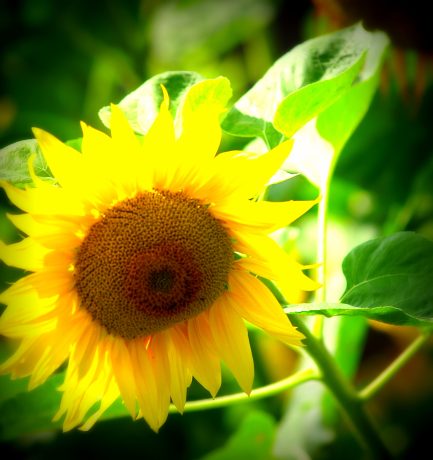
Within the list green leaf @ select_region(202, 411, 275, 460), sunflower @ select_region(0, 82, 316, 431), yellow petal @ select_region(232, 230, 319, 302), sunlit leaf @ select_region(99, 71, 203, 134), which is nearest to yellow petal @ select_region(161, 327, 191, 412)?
sunflower @ select_region(0, 82, 316, 431)

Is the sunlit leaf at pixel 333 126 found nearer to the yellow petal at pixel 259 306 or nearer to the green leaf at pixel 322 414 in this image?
the yellow petal at pixel 259 306

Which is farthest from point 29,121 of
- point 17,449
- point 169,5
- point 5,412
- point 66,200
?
point 66,200

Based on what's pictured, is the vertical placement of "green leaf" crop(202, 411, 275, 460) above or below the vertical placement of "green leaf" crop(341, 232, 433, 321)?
below

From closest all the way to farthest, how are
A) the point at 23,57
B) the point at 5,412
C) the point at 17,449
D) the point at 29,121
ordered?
the point at 5,412 < the point at 17,449 < the point at 29,121 < the point at 23,57

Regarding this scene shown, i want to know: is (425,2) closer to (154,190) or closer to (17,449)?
(154,190)

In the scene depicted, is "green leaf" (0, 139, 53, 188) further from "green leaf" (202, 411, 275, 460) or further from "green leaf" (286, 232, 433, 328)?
"green leaf" (202, 411, 275, 460)

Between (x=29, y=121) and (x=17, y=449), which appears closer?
(x=17, y=449)
